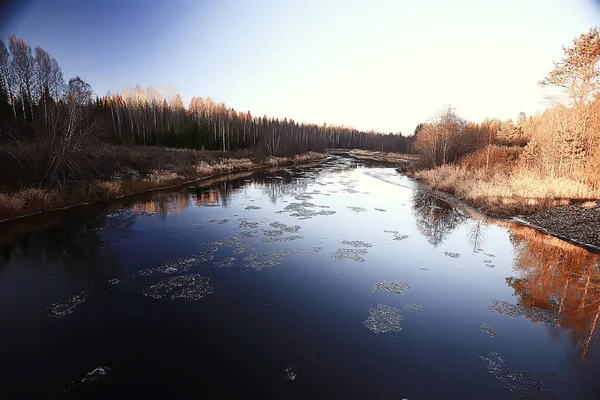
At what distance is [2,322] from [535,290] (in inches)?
467

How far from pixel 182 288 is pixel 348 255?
512 cm

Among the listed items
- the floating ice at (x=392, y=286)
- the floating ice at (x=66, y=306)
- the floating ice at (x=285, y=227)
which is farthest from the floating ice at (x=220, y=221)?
the floating ice at (x=392, y=286)

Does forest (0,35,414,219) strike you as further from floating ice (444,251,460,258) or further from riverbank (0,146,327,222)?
floating ice (444,251,460,258)

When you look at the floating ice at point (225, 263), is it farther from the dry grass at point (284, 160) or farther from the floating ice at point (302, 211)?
the dry grass at point (284, 160)

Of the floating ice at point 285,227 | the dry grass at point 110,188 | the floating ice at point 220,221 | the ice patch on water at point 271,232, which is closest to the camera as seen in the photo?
the ice patch on water at point 271,232

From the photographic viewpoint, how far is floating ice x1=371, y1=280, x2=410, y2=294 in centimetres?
710

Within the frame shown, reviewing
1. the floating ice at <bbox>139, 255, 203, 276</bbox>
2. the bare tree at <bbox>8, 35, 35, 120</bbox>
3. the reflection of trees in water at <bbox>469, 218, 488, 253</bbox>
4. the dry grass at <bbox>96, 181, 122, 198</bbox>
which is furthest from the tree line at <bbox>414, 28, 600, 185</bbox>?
the bare tree at <bbox>8, 35, 35, 120</bbox>

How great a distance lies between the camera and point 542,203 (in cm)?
1409

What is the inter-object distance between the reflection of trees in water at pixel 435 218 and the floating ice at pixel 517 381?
20.9 ft

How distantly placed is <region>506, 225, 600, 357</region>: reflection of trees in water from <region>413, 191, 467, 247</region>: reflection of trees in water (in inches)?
101

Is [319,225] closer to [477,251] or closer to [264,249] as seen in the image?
[264,249]

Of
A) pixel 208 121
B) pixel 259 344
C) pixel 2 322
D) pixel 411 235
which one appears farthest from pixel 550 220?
pixel 208 121

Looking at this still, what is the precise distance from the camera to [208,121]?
5994 cm

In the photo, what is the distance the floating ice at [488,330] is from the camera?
5.45 metres
